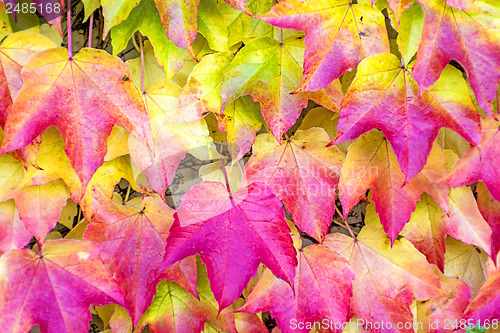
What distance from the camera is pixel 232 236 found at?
0.65m

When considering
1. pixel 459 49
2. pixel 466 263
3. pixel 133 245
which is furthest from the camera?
pixel 466 263

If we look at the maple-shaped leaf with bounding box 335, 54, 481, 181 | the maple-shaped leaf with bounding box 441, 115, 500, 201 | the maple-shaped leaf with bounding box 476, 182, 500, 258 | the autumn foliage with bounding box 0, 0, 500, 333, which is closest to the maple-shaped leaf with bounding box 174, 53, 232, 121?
the autumn foliage with bounding box 0, 0, 500, 333

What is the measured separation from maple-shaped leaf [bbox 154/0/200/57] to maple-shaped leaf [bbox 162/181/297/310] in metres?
0.27

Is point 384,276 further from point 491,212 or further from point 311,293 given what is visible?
point 491,212

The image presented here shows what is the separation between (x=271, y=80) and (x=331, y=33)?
0.14 meters

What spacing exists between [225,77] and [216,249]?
Result: 334mm

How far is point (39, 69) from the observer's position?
603 mm

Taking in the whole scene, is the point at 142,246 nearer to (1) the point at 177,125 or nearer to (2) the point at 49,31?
(1) the point at 177,125

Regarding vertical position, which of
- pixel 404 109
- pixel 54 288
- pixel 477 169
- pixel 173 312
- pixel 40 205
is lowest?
pixel 173 312

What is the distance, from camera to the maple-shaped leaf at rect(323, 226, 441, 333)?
0.74m

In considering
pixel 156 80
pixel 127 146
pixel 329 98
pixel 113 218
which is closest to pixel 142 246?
pixel 113 218

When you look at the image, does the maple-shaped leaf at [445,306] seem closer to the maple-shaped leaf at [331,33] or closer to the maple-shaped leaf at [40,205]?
the maple-shaped leaf at [331,33]

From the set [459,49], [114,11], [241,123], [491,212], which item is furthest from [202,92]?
[491,212]

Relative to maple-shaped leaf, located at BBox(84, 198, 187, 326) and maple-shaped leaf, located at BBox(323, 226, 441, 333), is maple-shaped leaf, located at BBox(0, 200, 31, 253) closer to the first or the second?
maple-shaped leaf, located at BBox(84, 198, 187, 326)
